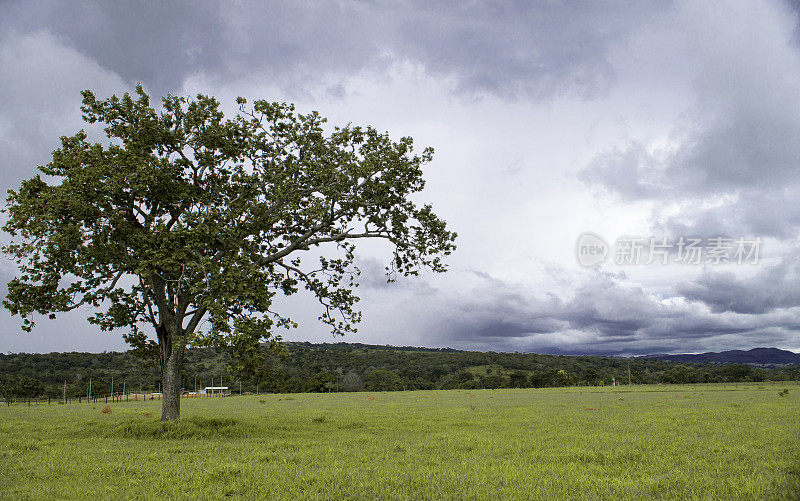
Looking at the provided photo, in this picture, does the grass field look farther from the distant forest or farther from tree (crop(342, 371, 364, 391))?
tree (crop(342, 371, 364, 391))

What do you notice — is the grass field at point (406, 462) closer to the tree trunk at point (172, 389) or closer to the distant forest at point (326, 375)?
the tree trunk at point (172, 389)

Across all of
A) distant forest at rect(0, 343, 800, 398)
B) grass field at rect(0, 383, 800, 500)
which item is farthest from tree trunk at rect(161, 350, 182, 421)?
distant forest at rect(0, 343, 800, 398)

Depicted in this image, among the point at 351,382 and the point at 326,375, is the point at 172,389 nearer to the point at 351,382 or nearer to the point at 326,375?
the point at 326,375

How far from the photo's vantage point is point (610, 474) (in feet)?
40.5

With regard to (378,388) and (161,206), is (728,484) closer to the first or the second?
(161,206)

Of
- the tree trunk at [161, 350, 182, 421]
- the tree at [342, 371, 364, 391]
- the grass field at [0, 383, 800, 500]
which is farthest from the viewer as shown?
the tree at [342, 371, 364, 391]

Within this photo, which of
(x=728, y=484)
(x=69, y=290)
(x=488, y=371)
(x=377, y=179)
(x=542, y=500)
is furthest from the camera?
(x=488, y=371)

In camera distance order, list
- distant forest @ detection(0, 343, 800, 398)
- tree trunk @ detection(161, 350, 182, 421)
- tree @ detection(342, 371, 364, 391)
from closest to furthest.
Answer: tree trunk @ detection(161, 350, 182, 421)
distant forest @ detection(0, 343, 800, 398)
tree @ detection(342, 371, 364, 391)

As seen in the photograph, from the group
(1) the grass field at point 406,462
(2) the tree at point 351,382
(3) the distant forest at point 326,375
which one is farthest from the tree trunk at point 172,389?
(2) the tree at point 351,382

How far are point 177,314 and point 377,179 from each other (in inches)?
434

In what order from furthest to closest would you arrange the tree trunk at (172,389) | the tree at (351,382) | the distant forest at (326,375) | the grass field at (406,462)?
the tree at (351,382) → the distant forest at (326,375) → the tree trunk at (172,389) → the grass field at (406,462)

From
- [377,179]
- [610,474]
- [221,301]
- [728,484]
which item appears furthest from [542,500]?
[377,179]

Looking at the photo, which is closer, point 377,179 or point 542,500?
point 542,500

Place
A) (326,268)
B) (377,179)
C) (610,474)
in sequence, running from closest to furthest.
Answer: (610,474), (377,179), (326,268)
